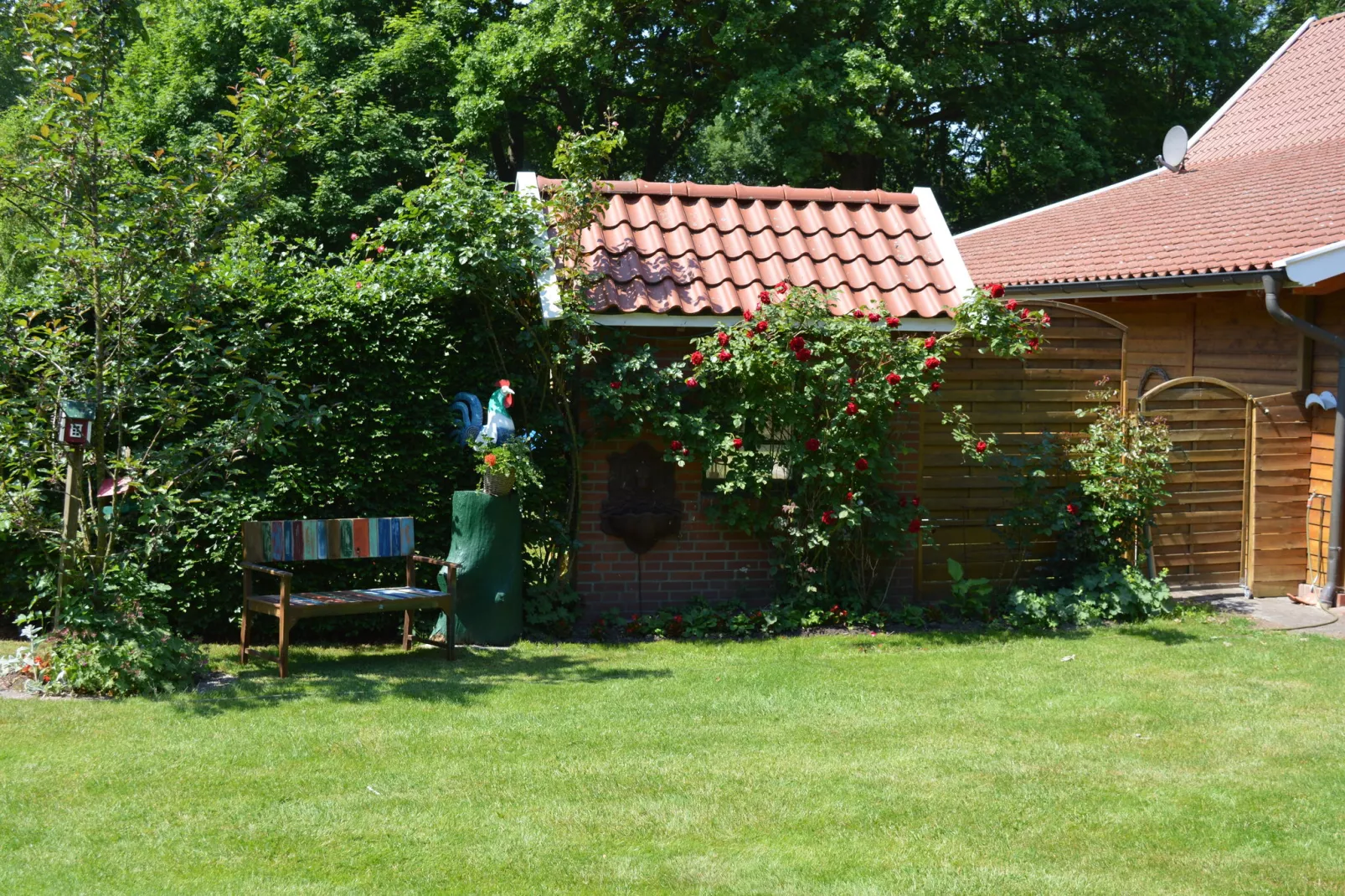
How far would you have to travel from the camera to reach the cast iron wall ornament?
9125 mm

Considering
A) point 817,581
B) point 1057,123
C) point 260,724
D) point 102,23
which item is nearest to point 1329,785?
point 817,581

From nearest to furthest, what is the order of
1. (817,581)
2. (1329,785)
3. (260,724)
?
(1329,785) → (260,724) → (817,581)

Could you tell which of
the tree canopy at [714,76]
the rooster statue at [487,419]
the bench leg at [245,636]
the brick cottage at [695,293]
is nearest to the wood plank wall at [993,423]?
the brick cottage at [695,293]

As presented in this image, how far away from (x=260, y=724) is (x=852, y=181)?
20.1 metres

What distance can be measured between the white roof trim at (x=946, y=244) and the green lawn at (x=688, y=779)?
124 inches

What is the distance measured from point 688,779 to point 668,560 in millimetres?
3911

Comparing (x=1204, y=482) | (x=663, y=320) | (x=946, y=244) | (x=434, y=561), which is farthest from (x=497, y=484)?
(x=1204, y=482)

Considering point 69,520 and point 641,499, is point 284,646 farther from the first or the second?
point 641,499

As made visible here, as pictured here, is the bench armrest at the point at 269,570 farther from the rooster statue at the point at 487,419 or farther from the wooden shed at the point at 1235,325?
the wooden shed at the point at 1235,325

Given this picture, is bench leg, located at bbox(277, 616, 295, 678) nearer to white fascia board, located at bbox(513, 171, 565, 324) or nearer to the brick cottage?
the brick cottage

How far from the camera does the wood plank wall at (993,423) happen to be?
32.3ft

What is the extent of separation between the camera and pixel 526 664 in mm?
7875

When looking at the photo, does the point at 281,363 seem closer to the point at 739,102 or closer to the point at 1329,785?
the point at 1329,785

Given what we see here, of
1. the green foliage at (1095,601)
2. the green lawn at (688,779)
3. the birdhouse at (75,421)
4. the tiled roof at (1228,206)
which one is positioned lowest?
the green lawn at (688,779)
